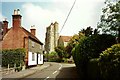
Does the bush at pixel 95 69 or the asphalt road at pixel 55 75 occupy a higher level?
the bush at pixel 95 69

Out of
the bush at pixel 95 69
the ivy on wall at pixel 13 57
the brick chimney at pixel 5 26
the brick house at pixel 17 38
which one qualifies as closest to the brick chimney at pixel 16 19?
the brick house at pixel 17 38

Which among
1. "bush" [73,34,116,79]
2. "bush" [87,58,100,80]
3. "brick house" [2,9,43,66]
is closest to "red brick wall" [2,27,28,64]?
"brick house" [2,9,43,66]

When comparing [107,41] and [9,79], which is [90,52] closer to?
[107,41]

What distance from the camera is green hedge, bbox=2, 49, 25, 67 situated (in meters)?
40.0

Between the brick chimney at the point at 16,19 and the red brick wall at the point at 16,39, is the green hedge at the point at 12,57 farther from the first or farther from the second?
the brick chimney at the point at 16,19

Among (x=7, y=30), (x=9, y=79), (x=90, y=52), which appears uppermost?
(x=7, y=30)

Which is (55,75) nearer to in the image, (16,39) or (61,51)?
(16,39)

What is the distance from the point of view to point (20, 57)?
134 ft

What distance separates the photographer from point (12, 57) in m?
40.2

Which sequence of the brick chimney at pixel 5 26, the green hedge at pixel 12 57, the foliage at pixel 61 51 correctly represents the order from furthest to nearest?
the foliage at pixel 61 51, the brick chimney at pixel 5 26, the green hedge at pixel 12 57

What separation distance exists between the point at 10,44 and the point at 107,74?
36231 mm

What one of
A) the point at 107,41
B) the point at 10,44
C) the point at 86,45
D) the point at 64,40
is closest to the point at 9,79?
the point at 86,45

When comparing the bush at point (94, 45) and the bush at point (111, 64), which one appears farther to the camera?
the bush at point (94, 45)

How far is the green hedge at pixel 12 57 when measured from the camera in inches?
1574
